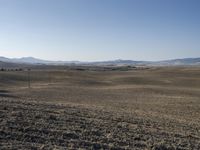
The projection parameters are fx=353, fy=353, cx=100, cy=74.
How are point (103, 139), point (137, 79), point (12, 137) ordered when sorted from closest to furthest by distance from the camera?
point (12, 137)
point (103, 139)
point (137, 79)

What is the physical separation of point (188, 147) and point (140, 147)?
180 cm

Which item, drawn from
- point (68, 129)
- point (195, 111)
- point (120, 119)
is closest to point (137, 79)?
point (195, 111)

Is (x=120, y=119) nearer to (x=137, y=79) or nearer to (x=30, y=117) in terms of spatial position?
(x=30, y=117)

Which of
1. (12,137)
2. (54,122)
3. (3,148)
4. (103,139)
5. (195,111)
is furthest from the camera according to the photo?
(195,111)

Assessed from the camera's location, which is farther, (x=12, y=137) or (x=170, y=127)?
(x=170, y=127)

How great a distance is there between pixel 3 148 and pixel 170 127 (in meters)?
8.71

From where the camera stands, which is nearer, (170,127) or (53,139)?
(53,139)

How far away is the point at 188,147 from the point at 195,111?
13.0 m

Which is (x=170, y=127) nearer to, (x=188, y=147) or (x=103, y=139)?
(x=188, y=147)

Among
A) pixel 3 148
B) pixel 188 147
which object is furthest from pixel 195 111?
pixel 3 148

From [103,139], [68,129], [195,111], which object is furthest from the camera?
[195,111]

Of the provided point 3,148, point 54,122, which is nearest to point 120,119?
point 54,122

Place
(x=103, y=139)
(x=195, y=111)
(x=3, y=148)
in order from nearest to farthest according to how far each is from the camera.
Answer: (x=3, y=148), (x=103, y=139), (x=195, y=111)

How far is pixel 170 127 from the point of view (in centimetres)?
1595
